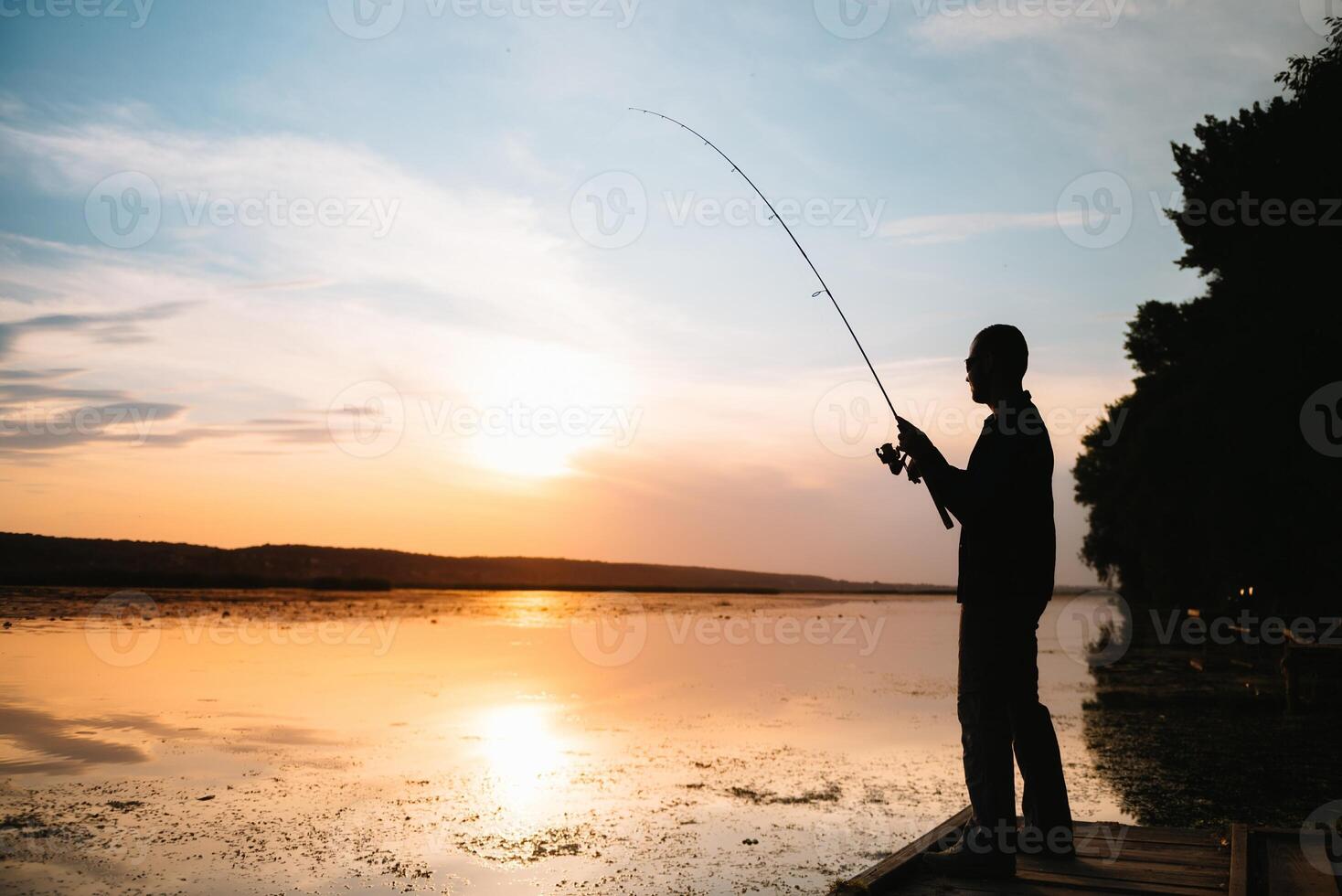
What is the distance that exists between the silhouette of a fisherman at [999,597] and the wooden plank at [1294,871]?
1.19 m

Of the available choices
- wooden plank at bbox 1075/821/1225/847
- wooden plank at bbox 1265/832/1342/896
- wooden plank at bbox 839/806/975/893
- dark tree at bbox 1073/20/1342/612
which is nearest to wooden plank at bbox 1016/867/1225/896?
wooden plank at bbox 1265/832/1342/896

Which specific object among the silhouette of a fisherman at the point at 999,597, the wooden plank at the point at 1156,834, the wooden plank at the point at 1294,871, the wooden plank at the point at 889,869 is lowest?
the wooden plank at the point at 889,869

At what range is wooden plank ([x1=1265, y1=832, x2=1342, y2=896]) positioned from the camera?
15.6 ft

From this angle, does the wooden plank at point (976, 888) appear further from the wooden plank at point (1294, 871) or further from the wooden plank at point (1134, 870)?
the wooden plank at point (1294, 871)

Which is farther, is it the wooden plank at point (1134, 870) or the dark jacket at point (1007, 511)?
the wooden plank at point (1134, 870)

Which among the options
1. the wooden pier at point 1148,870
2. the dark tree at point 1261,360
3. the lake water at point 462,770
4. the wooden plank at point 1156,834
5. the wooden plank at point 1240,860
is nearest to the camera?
the wooden plank at point 1240,860

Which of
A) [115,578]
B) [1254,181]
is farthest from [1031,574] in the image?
[115,578]

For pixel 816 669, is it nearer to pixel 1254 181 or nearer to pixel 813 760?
pixel 813 760

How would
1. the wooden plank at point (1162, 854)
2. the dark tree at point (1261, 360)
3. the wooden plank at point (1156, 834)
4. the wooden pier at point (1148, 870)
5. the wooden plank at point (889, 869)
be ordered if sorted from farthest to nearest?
1. the dark tree at point (1261, 360)
2. the wooden plank at point (1156, 834)
3. the wooden plank at point (1162, 854)
4. the wooden plank at point (889, 869)
5. the wooden pier at point (1148, 870)

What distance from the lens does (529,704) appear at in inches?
636

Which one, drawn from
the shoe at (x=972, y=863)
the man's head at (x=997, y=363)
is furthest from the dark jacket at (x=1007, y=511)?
the shoe at (x=972, y=863)

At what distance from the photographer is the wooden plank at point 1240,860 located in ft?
15.4

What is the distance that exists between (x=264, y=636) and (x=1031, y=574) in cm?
2787

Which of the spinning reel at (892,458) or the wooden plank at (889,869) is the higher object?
the spinning reel at (892,458)
